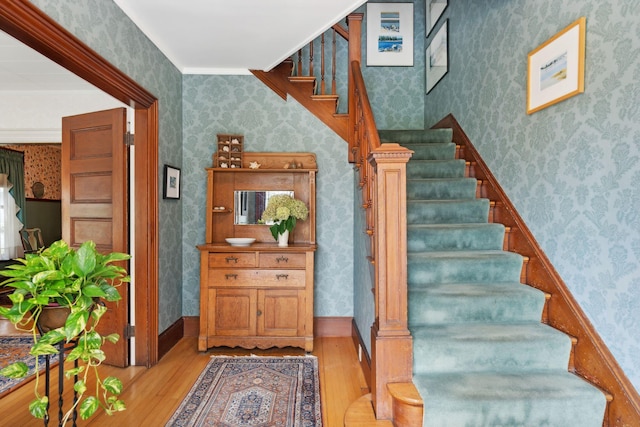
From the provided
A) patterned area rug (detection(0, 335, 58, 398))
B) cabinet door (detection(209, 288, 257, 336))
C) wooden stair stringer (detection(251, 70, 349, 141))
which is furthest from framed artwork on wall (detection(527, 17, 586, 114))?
patterned area rug (detection(0, 335, 58, 398))

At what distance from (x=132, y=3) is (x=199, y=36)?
Answer: 59 centimetres

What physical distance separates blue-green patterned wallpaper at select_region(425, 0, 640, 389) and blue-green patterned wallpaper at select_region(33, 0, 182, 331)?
107 inches

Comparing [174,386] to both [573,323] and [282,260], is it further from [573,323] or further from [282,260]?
[573,323]

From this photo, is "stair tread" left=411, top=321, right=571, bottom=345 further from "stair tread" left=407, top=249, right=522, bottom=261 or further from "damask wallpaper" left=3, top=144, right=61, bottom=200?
"damask wallpaper" left=3, top=144, right=61, bottom=200

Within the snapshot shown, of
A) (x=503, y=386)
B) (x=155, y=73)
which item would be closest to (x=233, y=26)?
(x=155, y=73)

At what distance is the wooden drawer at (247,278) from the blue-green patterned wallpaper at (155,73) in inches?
18.3

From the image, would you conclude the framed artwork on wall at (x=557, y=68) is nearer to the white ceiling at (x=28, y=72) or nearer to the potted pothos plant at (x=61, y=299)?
the potted pothos plant at (x=61, y=299)

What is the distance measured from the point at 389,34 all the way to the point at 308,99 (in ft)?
5.14

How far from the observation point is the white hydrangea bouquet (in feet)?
11.5

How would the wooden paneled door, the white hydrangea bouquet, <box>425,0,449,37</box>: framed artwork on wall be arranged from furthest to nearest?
<box>425,0,449,37</box>: framed artwork on wall → the white hydrangea bouquet → the wooden paneled door

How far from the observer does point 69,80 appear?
12.8 ft

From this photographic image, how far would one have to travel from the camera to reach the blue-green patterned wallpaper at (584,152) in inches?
69.3

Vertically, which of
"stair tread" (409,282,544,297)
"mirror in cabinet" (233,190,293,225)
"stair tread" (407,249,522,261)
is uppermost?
"mirror in cabinet" (233,190,293,225)

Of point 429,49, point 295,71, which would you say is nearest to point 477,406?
point 295,71
